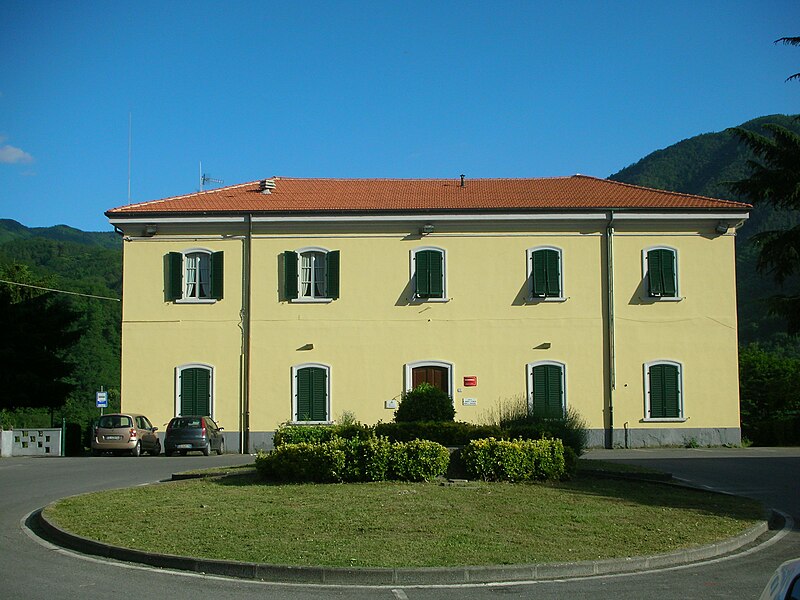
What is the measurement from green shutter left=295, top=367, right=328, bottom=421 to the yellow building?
0.05 m

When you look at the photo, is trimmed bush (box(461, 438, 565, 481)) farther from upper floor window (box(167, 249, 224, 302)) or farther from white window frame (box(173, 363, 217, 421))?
upper floor window (box(167, 249, 224, 302))

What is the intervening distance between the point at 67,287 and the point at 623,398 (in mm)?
46929

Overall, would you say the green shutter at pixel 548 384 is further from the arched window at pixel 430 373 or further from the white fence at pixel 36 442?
the white fence at pixel 36 442

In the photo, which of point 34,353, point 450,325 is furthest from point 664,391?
point 34,353

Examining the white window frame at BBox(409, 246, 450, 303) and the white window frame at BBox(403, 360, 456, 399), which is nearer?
the white window frame at BBox(403, 360, 456, 399)

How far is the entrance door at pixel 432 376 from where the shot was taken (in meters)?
Answer: 27.5

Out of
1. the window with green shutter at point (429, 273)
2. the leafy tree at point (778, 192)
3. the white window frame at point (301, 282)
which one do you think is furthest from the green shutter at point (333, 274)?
the leafy tree at point (778, 192)

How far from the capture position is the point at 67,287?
62.2 m

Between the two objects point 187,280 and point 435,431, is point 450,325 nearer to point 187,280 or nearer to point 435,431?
point 187,280

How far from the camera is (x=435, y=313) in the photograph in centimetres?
2762

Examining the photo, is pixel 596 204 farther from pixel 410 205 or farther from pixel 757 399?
pixel 757 399

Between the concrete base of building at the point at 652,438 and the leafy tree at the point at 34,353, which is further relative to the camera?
the leafy tree at the point at 34,353

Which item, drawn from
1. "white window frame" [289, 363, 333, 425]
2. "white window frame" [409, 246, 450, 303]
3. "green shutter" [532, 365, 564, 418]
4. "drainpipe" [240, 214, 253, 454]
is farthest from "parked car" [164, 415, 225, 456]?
"green shutter" [532, 365, 564, 418]

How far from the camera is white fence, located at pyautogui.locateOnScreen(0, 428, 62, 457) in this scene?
93.3 ft
